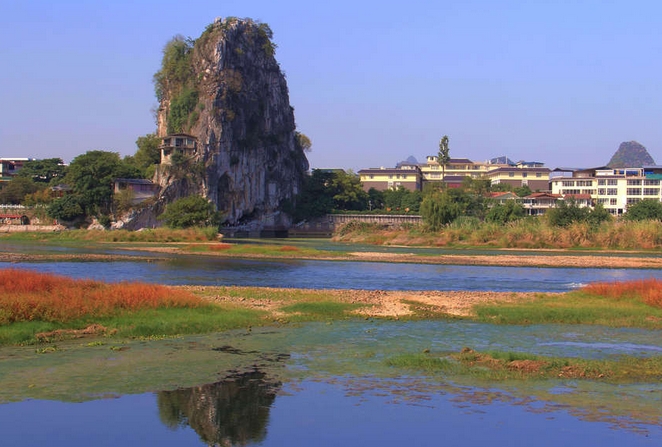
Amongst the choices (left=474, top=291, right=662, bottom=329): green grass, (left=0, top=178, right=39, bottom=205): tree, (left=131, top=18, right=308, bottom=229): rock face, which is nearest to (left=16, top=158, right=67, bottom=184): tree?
(left=0, top=178, right=39, bottom=205): tree

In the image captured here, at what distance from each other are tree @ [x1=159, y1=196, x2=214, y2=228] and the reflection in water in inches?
2816

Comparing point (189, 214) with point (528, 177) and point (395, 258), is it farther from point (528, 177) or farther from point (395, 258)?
point (528, 177)

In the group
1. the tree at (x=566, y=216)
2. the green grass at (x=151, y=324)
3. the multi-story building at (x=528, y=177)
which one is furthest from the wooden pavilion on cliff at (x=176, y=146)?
the green grass at (x=151, y=324)

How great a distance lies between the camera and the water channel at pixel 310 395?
11852 millimetres

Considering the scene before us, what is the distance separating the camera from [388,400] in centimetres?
1367

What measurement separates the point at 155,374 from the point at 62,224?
85.1 meters

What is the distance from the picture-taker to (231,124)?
12006 cm

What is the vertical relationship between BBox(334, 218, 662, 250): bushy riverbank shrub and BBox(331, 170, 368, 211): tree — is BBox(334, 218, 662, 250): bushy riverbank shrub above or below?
below

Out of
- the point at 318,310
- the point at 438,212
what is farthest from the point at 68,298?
the point at 438,212

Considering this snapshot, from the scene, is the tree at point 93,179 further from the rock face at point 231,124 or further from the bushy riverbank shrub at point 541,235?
the bushy riverbank shrub at point 541,235

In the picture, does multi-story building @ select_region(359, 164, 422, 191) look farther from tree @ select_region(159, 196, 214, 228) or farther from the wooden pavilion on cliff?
tree @ select_region(159, 196, 214, 228)

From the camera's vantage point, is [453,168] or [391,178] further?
[453,168]

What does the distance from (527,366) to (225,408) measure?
23.9 feet

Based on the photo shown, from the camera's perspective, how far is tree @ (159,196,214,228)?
3337 inches
